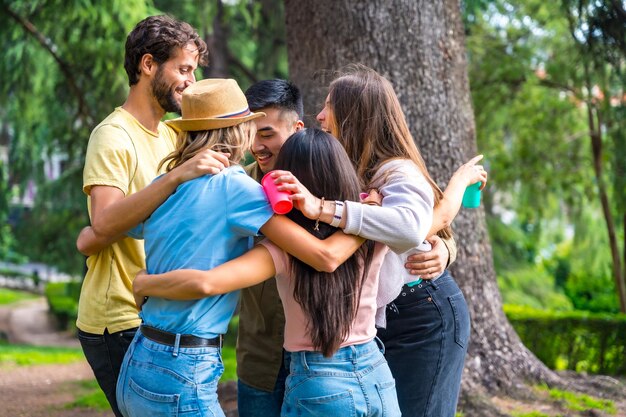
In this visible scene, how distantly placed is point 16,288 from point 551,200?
23.3 meters

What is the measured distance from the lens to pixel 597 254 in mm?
11578

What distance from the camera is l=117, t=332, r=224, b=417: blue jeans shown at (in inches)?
85.1

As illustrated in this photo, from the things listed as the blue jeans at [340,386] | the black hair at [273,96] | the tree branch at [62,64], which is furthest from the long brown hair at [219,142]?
the tree branch at [62,64]

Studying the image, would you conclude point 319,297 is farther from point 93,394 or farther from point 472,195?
point 93,394

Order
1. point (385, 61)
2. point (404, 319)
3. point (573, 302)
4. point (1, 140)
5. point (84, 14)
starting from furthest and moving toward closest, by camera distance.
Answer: point (1, 140) → point (573, 302) → point (84, 14) → point (385, 61) → point (404, 319)

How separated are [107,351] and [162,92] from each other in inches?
38.1

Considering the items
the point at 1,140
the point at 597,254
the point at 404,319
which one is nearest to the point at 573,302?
the point at 597,254

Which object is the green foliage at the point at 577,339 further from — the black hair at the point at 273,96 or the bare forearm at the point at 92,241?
the bare forearm at the point at 92,241

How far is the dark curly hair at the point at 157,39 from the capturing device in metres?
2.88

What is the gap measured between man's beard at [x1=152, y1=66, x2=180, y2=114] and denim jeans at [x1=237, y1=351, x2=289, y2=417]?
105 centimetres

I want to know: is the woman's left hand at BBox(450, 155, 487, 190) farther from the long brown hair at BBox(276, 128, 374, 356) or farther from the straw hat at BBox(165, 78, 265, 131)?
the straw hat at BBox(165, 78, 265, 131)

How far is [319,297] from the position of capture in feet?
7.40

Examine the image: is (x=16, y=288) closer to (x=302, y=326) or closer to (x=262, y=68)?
(x=262, y=68)

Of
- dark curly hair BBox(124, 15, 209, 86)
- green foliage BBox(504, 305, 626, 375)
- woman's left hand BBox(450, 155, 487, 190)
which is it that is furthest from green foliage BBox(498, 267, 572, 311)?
dark curly hair BBox(124, 15, 209, 86)
